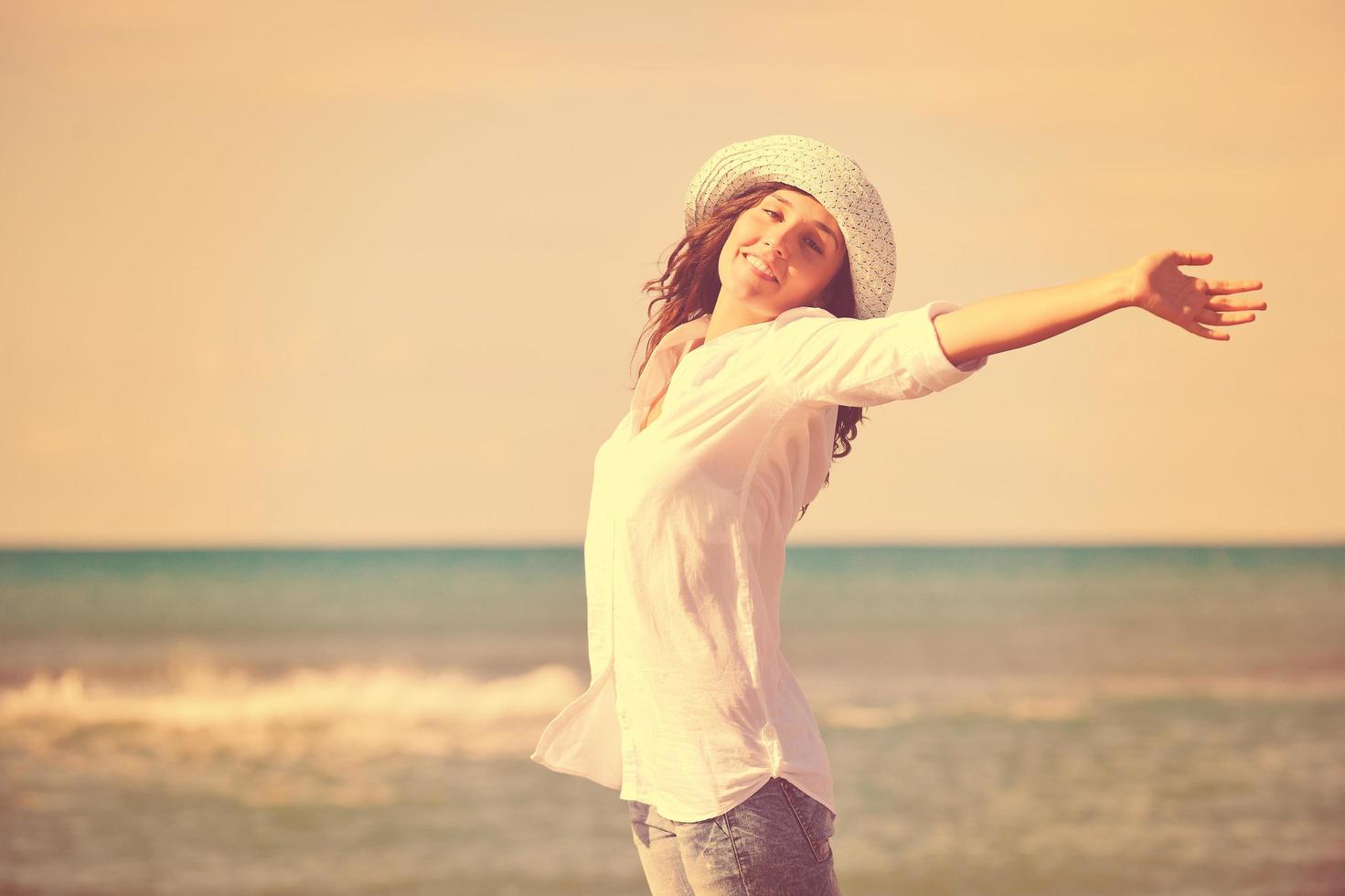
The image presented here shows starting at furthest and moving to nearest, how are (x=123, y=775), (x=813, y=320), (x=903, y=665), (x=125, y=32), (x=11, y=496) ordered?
(x=11, y=496)
(x=903, y=665)
(x=125, y=32)
(x=123, y=775)
(x=813, y=320)

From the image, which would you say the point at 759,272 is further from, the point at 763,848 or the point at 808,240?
the point at 763,848

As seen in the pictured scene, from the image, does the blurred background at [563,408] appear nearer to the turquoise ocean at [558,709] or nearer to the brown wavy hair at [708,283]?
the turquoise ocean at [558,709]

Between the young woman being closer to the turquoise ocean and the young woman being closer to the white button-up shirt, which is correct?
the white button-up shirt

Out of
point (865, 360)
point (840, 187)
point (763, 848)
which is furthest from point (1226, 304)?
point (763, 848)

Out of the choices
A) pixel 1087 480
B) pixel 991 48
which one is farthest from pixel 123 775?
pixel 1087 480

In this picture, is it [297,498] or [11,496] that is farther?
[297,498]

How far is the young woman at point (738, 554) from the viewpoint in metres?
1.27

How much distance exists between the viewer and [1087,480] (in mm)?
10484

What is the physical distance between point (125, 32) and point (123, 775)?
4094 mm

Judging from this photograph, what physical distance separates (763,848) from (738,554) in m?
0.26

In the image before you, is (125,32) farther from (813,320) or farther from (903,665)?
(813,320)

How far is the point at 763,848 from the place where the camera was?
1.27 meters

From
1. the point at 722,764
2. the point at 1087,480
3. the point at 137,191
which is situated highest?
the point at 137,191

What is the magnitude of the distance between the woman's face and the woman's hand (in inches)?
16.5
